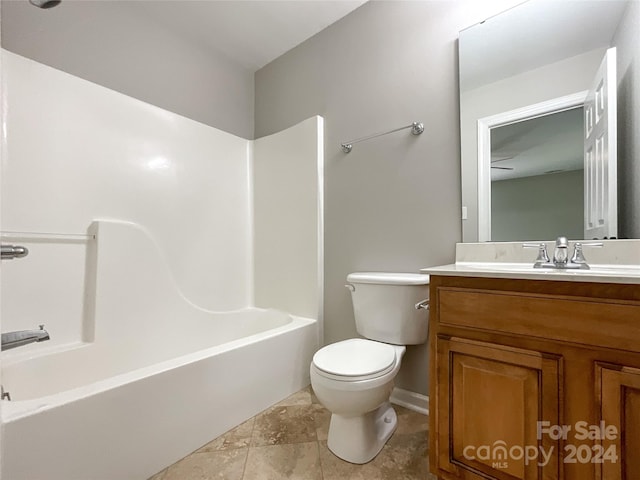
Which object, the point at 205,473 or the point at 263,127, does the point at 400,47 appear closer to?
the point at 263,127

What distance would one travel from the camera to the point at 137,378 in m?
1.26

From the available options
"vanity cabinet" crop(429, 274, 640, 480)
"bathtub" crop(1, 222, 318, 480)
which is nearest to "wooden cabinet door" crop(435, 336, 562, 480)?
"vanity cabinet" crop(429, 274, 640, 480)

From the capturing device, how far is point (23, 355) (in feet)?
4.80

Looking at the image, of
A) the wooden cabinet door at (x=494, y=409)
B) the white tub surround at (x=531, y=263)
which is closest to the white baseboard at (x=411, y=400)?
the wooden cabinet door at (x=494, y=409)

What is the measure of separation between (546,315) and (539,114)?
980 millimetres

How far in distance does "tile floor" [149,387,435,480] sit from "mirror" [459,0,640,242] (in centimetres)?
104

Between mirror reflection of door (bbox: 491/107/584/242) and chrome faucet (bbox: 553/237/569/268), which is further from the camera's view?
mirror reflection of door (bbox: 491/107/584/242)

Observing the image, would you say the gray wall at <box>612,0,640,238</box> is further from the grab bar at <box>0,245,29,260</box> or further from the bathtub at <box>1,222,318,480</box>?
the grab bar at <box>0,245,29,260</box>

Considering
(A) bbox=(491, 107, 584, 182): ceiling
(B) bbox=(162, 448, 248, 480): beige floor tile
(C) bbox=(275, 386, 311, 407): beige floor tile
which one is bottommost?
(B) bbox=(162, 448, 248, 480): beige floor tile

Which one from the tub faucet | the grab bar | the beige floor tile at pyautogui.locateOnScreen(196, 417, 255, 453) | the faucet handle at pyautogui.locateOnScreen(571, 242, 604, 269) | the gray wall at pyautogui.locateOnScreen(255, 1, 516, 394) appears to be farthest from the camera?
the gray wall at pyautogui.locateOnScreen(255, 1, 516, 394)

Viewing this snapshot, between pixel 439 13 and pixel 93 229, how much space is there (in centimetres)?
223

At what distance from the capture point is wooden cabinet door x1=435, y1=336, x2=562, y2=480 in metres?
0.96

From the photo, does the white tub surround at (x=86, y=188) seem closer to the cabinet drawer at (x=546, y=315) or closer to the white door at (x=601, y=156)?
the cabinet drawer at (x=546, y=315)

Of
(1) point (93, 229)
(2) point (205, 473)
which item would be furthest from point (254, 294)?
(2) point (205, 473)
